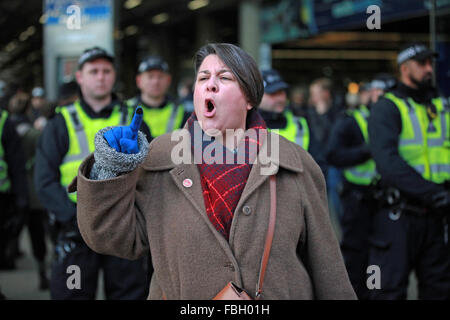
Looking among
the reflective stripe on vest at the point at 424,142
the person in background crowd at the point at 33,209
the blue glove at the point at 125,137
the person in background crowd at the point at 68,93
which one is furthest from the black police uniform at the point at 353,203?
the blue glove at the point at 125,137

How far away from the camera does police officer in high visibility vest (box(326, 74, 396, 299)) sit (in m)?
6.14

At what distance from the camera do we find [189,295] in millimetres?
2225

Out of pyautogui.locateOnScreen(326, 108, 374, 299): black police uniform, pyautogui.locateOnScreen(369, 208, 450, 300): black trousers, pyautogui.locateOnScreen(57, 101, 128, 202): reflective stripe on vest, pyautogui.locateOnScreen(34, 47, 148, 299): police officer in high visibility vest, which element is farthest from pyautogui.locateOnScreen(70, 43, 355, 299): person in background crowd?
pyautogui.locateOnScreen(326, 108, 374, 299): black police uniform

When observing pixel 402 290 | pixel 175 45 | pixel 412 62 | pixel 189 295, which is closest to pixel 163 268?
pixel 189 295

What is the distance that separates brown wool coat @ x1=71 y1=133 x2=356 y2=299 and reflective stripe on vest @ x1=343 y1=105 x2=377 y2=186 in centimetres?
401

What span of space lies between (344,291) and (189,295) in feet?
2.04

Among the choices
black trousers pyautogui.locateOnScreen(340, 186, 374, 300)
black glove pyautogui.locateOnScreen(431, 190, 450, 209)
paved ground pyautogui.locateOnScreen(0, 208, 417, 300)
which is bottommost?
paved ground pyautogui.locateOnScreen(0, 208, 417, 300)

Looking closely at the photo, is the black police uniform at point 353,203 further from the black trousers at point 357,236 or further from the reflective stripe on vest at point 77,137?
the reflective stripe on vest at point 77,137

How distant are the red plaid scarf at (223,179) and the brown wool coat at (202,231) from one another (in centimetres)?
4

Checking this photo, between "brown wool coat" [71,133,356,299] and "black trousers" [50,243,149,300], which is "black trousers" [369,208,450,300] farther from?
"brown wool coat" [71,133,356,299]

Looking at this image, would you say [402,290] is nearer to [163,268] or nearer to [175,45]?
[163,268]

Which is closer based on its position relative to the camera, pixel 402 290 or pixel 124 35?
pixel 402 290

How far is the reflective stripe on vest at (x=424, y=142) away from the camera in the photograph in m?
4.45

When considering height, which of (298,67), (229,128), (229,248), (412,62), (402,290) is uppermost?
(298,67)
